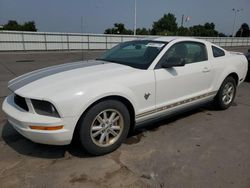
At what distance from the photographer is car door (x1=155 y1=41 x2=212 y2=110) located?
3.35 metres

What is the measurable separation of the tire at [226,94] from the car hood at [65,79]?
2243mm

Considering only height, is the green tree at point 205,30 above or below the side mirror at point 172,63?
above

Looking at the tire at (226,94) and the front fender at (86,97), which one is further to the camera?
the tire at (226,94)

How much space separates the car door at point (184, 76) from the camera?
132 inches

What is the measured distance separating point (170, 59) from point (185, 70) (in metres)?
Result: 0.42

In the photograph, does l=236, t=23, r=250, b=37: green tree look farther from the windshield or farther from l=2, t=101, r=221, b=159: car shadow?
l=2, t=101, r=221, b=159: car shadow

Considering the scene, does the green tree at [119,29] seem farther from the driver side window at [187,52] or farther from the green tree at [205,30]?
the driver side window at [187,52]

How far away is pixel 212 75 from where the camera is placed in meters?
4.18

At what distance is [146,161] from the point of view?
2.86 meters

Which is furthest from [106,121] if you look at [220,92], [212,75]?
[220,92]

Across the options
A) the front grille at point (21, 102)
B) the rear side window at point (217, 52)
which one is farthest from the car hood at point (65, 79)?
the rear side window at point (217, 52)

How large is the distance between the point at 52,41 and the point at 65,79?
20908mm

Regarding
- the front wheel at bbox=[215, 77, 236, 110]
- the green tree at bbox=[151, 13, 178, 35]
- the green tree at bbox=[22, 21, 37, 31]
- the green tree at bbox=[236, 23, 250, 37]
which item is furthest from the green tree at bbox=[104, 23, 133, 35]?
the front wheel at bbox=[215, 77, 236, 110]

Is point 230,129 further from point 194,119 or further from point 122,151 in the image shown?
point 122,151
